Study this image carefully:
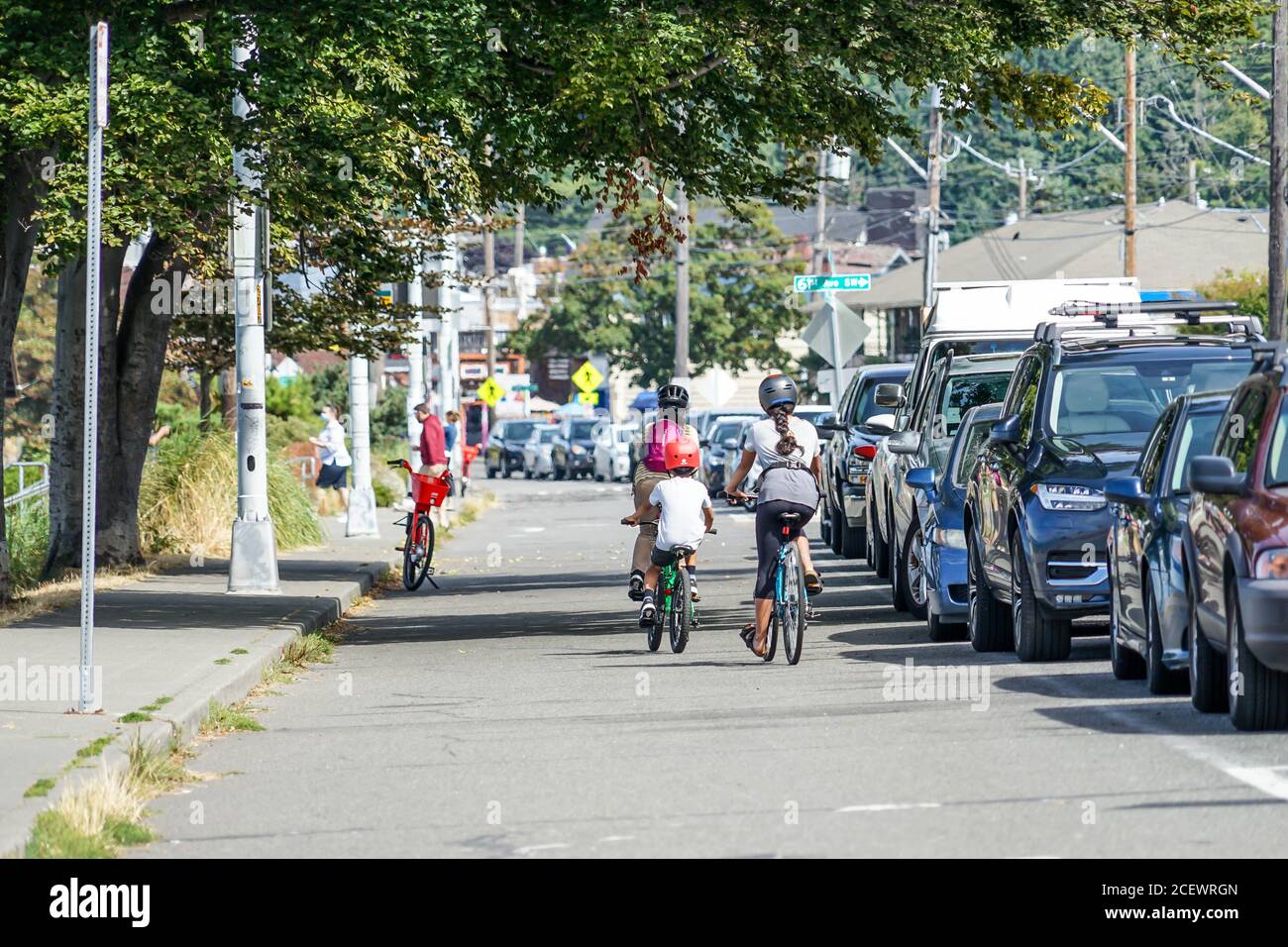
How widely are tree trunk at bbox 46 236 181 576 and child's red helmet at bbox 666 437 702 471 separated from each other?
30.3 ft

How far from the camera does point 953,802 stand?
9188 mm

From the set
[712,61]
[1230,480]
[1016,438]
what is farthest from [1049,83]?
[1230,480]

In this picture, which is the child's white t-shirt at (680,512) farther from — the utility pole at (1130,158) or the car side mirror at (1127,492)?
the utility pole at (1130,158)

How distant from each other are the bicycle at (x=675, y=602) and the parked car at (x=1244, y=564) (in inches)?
195

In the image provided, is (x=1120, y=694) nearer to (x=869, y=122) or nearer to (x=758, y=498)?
(x=758, y=498)

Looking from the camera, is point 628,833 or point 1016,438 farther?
point 1016,438

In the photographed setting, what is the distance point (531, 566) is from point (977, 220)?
7685 cm

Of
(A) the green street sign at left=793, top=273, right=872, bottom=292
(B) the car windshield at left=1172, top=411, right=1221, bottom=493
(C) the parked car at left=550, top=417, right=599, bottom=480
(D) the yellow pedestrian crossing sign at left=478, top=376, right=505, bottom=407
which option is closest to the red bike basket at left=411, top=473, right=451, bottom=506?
(A) the green street sign at left=793, top=273, right=872, bottom=292

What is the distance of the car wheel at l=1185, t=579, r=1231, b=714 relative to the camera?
1124 cm

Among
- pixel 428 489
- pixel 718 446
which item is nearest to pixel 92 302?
pixel 428 489

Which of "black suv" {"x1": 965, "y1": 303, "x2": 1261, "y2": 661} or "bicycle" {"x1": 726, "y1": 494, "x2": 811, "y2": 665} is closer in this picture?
"black suv" {"x1": 965, "y1": 303, "x2": 1261, "y2": 661}

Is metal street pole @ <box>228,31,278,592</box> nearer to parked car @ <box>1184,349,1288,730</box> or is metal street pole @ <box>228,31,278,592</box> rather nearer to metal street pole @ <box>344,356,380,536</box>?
metal street pole @ <box>344,356,380,536</box>

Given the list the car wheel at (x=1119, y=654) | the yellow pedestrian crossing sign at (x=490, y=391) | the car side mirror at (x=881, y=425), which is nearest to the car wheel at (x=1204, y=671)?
the car wheel at (x=1119, y=654)

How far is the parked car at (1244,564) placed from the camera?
10.2m
